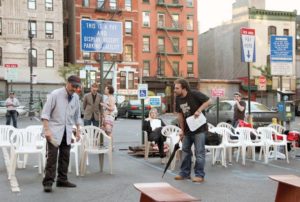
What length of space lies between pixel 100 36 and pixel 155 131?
274 centimetres

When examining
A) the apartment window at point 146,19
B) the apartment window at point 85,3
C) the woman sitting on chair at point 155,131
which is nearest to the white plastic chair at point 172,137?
the woman sitting on chair at point 155,131

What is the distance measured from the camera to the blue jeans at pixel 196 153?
8359 mm

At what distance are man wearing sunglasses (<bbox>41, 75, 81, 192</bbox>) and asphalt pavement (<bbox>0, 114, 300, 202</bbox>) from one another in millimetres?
270

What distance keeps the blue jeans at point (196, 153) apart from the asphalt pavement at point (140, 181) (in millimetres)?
199

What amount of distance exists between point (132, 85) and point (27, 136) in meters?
40.8

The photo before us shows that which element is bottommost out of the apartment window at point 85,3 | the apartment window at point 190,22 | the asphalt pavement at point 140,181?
the asphalt pavement at point 140,181

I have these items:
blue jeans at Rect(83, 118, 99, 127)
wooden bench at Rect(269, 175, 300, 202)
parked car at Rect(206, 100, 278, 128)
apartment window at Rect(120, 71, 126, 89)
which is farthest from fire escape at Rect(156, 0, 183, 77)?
wooden bench at Rect(269, 175, 300, 202)

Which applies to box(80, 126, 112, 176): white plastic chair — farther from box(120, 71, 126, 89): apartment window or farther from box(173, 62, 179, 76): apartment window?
box(173, 62, 179, 76): apartment window

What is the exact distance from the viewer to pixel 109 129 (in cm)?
1211

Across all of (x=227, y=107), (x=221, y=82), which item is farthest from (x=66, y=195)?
(x=221, y=82)

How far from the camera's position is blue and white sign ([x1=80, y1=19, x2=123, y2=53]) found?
1148 cm

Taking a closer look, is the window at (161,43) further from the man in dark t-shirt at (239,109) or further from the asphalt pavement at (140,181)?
the asphalt pavement at (140,181)

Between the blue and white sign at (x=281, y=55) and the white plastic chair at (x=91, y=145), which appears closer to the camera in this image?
the white plastic chair at (x=91, y=145)

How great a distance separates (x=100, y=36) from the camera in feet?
38.1
